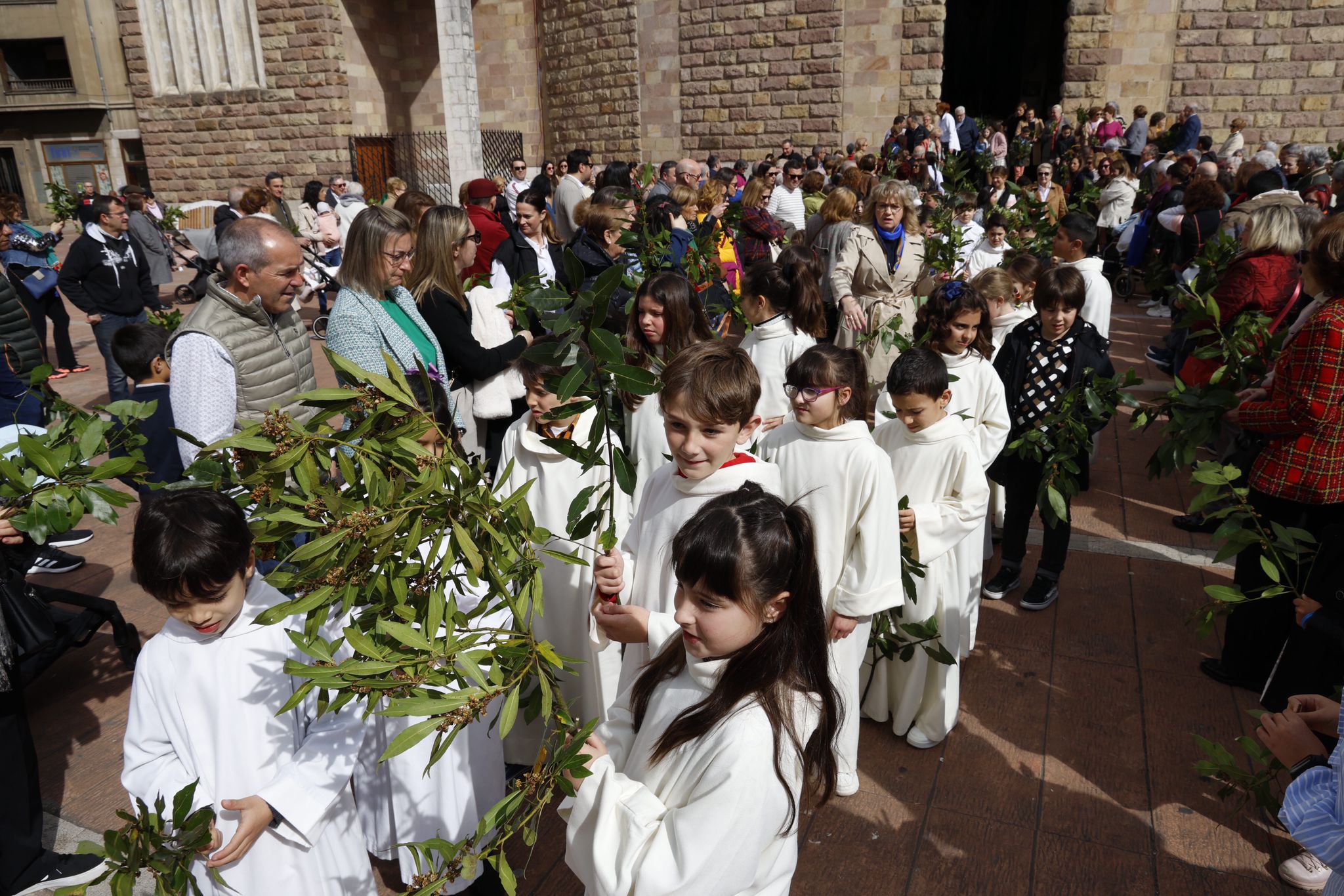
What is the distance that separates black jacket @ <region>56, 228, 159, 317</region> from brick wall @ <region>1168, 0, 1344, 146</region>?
17367mm

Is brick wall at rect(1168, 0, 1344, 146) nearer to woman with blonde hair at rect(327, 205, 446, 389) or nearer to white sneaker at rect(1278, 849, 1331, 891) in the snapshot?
white sneaker at rect(1278, 849, 1331, 891)

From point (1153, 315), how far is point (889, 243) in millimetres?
6782

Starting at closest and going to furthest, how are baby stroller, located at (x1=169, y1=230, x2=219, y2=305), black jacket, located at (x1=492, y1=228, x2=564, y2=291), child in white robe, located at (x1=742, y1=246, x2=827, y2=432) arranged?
child in white robe, located at (x1=742, y1=246, x2=827, y2=432) → black jacket, located at (x1=492, y1=228, x2=564, y2=291) → baby stroller, located at (x1=169, y1=230, x2=219, y2=305)

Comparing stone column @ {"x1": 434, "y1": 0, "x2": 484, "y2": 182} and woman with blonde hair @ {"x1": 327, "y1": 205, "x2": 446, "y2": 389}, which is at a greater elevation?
stone column @ {"x1": 434, "y1": 0, "x2": 484, "y2": 182}

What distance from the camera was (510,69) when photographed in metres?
22.1

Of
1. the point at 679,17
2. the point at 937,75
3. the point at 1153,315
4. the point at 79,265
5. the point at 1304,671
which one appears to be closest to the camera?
the point at 1304,671

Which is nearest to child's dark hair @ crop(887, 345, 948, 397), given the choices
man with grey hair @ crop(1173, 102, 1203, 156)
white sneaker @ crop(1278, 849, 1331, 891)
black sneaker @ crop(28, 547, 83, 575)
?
white sneaker @ crop(1278, 849, 1331, 891)

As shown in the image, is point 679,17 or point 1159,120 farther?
point 679,17

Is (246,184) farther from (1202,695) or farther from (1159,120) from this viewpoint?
(1202,695)

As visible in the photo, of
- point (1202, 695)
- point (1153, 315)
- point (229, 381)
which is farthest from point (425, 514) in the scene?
point (1153, 315)

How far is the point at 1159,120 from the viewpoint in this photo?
15.6m

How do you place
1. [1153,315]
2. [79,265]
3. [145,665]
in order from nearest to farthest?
[145,665], [79,265], [1153,315]

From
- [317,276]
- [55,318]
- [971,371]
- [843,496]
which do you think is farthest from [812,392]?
[317,276]

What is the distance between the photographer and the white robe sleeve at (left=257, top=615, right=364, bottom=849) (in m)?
2.13
